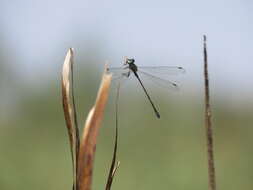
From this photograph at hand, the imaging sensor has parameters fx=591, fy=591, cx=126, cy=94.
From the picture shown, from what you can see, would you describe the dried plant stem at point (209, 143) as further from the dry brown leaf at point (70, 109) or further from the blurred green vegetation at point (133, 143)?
the blurred green vegetation at point (133, 143)

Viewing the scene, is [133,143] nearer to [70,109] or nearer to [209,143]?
[70,109]

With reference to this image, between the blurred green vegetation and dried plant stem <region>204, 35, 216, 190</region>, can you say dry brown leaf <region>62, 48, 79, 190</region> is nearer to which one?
dried plant stem <region>204, 35, 216, 190</region>

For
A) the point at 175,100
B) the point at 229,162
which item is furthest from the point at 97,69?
the point at 229,162

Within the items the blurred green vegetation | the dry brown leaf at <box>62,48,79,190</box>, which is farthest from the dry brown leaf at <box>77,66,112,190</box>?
the blurred green vegetation

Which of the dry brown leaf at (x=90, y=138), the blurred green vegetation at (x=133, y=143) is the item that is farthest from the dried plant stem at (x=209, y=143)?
the blurred green vegetation at (x=133, y=143)

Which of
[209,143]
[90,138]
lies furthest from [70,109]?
[209,143]
